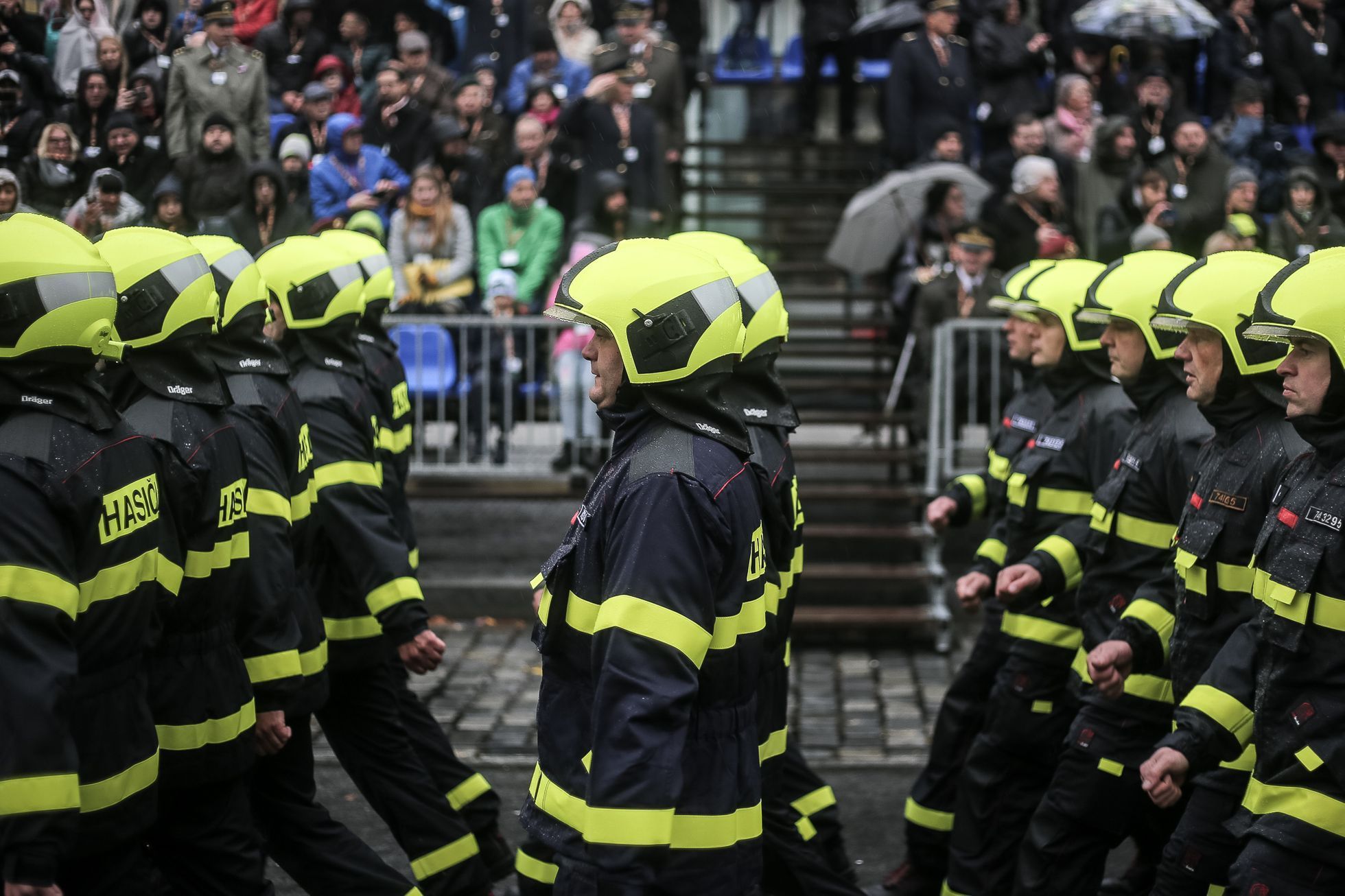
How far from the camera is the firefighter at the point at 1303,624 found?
13.2ft

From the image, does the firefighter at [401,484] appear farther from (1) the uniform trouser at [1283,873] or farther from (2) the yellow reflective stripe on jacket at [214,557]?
(1) the uniform trouser at [1283,873]

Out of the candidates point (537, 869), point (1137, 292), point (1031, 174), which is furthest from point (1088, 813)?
point (1031, 174)

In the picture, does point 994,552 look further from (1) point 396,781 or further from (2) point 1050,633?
(1) point 396,781

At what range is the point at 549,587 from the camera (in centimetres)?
400

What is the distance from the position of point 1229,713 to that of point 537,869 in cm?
199

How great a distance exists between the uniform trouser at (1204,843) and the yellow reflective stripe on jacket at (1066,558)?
126 centimetres

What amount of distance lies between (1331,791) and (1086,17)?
37.2ft

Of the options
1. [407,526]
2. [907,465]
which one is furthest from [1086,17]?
[407,526]

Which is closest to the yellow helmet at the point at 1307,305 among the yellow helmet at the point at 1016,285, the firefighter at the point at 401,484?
the yellow helmet at the point at 1016,285

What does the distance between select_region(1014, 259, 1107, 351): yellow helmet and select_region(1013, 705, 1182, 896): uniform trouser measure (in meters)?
1.53

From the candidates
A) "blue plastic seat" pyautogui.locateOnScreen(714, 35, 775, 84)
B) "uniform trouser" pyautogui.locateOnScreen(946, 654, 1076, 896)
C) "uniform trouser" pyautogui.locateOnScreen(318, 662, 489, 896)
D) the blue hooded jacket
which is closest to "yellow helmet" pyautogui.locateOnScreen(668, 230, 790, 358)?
"uniform trouser" pyautogui.locateOnScreen(946, 654, 1076, 896)

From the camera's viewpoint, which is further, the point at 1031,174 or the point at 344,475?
the point at 1031,174

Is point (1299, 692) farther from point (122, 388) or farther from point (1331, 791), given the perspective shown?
point (122, 388)

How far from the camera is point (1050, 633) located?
6164 millimetres
